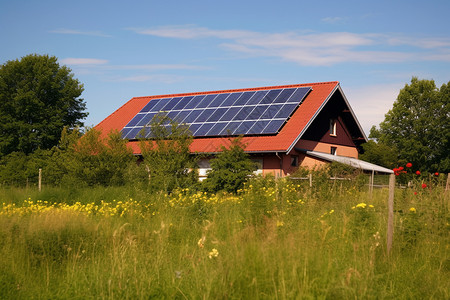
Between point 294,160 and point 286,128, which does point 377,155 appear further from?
point 286,128

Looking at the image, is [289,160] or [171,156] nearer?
[171,156]

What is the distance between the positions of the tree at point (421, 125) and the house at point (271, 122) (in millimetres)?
21260

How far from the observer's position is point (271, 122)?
26.3m

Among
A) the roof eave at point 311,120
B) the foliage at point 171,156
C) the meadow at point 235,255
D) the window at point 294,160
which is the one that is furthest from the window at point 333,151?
the meadow at point 235,255

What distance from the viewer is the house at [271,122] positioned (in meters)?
26.1

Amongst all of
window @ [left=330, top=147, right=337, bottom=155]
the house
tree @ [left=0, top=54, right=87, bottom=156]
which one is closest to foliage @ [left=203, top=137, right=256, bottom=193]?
the house

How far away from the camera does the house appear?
2606 centimetres

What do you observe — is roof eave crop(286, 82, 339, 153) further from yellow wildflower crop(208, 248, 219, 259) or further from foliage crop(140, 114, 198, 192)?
yellow wildflower crop(208, 248, 219, 259)

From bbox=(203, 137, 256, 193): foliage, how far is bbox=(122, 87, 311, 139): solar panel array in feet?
12.5

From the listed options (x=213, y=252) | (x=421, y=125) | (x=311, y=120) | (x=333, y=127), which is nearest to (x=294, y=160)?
(x=311, y=120)

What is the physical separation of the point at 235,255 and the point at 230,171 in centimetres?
1415

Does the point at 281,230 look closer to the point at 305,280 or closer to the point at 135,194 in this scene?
the point at 305,280

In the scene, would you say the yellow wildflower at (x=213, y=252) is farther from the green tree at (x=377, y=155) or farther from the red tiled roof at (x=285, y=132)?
the green tree at (x=377, y=155)

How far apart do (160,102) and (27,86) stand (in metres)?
18.1
